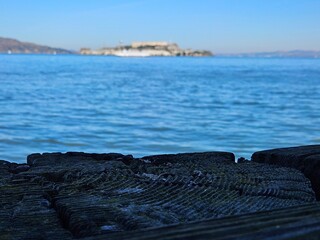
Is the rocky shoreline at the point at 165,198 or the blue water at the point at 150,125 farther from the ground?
the rocky shoreline at the point at 165,198

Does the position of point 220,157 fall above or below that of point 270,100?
above

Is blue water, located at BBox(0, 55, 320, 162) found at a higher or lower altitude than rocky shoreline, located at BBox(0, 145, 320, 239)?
lower

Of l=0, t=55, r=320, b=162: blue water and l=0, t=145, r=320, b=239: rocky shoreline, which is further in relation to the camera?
l=0, t=55, r=320, b=162: blue water

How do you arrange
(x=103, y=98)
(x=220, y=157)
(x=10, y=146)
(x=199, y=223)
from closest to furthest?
1. (x=199, y=223)
2. (x=220, y=157)
3. (x=10, y=146)
4. (x=103, y=98)

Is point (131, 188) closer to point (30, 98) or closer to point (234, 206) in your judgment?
point (234, 206)

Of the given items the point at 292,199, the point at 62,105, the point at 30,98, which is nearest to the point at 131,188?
the point at 292,199

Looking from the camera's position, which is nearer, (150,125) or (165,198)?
(165,198)

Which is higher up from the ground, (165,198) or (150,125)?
(165,198)

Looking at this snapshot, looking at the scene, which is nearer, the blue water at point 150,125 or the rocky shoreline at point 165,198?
the rocky shoreline at point 165,198

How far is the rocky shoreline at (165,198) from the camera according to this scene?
1.24m

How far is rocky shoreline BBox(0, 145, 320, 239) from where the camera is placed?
124 centimetres

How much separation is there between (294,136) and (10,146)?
813 centimetres

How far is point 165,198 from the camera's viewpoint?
2174 millimetres

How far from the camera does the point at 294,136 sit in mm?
15766
